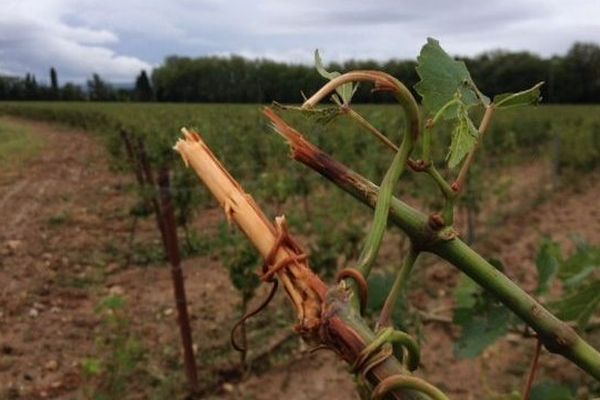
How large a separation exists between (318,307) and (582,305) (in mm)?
814

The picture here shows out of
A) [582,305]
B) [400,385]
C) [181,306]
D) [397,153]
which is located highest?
[397,153]

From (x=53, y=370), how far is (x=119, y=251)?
3.26 metres

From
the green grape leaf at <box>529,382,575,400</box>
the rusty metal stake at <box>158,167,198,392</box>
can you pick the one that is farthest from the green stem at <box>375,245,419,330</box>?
the rusty metal stake at <box>158,167,198,392</box>

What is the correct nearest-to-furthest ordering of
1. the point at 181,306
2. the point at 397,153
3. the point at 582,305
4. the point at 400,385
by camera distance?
the point at 400,385
the point at 397,153
the point at 582,305
the point at 181,306

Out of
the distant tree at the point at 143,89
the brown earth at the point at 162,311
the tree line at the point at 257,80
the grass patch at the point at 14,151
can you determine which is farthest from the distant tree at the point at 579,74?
the brown earth at the point at 162,311

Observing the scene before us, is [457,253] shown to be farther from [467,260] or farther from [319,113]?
[319,113]

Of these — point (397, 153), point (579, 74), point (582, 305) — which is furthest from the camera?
point (579, 74)

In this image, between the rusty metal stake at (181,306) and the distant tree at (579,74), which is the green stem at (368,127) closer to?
the rusty metal stake at (181,306)

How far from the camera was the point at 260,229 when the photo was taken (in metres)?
0.61

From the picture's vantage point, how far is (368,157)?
8.83m

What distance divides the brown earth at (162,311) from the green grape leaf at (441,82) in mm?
3106

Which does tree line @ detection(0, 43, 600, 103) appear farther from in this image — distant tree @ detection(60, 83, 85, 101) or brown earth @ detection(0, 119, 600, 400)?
brown earth @ detection(0, 119, 600, 400)

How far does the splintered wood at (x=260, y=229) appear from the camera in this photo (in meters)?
0.56

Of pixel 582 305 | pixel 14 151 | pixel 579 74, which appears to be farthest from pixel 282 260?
pixel 579 74
